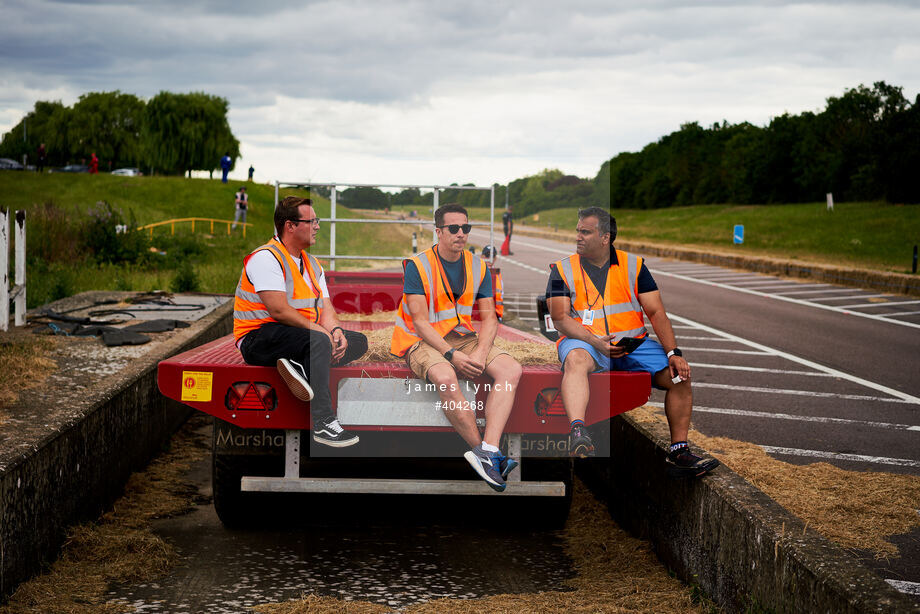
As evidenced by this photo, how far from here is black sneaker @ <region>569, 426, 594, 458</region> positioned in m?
4.93

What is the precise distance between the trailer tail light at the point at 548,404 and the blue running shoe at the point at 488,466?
375mm

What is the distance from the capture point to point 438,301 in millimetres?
5812

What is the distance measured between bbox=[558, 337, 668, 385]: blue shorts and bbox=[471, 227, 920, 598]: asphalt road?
1.47 m

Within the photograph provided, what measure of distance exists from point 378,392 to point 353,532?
39.5 inches

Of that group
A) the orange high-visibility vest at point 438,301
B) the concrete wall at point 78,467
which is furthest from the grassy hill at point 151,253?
the orange high-visibility vest at point 438,301

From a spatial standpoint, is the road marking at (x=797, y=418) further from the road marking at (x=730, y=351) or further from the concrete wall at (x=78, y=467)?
the concrete wall at (x=78, y=467)

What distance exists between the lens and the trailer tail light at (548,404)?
5.16 m

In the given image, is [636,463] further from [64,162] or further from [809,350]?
[64,162]

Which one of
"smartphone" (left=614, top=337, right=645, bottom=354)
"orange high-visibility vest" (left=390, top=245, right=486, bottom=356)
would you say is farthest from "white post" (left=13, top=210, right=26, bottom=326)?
"smartphone" (left=614, top=337, right=645, bottom=354)

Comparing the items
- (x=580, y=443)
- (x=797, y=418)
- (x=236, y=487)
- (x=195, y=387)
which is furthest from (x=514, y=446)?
(x=797, y=418)

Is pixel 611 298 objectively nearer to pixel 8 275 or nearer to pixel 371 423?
pixel 371 423

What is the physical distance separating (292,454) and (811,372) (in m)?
8.23

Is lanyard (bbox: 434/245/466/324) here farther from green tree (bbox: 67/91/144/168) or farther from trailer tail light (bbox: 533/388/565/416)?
green tree (bbox: 67/91/144/168)

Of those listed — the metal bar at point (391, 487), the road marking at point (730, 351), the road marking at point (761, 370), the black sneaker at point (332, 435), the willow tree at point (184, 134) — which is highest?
the willow tree at point (184, 134)
